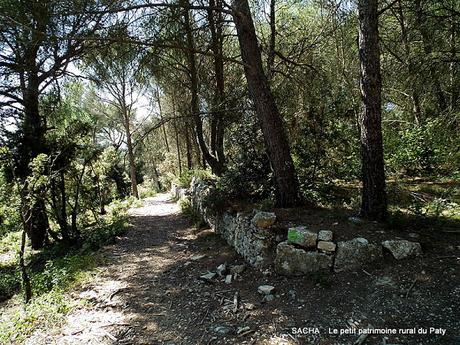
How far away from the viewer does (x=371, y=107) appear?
4031 millimetres

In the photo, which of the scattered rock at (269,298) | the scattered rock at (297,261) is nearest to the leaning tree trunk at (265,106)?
the scattered rock at (297,261)

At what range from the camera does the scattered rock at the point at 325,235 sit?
3.94 metres

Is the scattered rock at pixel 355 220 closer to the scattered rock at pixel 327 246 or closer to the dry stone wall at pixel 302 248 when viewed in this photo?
the dry stone wall at pixel 302 248

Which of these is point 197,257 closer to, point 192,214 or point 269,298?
point 269,298

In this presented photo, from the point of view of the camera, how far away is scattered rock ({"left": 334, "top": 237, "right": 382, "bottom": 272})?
3.72 metres

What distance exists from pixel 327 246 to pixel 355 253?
0.34 meters

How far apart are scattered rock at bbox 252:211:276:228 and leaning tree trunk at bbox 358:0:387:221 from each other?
1398 mm

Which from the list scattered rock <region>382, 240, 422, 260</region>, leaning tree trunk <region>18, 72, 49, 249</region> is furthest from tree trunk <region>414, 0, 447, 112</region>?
leaning tree trunk <region>18, 72, 49, 249</region>

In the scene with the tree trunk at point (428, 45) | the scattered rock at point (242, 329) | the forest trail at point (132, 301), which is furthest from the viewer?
the tree trunk at point (428, 45)

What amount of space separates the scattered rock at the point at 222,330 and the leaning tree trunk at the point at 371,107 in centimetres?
249

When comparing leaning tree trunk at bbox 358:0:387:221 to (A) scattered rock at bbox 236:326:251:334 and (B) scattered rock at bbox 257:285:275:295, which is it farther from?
(A) scattered rock at bbox 236:326:251:334

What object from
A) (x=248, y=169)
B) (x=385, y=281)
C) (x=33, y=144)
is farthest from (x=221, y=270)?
(x=33, y=144)

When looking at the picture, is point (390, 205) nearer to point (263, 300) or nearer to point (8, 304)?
point (263, 300)

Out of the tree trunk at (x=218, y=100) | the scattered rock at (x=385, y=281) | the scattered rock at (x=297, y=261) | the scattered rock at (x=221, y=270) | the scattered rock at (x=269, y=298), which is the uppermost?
the tree trunk at (x=218, y=100)
